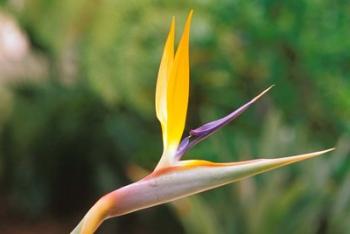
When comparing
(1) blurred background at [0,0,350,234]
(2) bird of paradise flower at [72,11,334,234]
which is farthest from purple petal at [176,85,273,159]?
(1) blurred background at [0,0,350,234]

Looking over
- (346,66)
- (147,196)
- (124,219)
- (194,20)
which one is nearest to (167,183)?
(147,196)

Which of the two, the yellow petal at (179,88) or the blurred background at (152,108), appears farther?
the blurred background at (152,108)

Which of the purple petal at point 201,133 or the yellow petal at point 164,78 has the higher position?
the yellow petal at point 164,78

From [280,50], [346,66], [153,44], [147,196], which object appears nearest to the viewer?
[147,196]

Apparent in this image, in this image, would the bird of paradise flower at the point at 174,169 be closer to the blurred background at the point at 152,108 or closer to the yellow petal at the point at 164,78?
the yellow petal at the point at 164,78

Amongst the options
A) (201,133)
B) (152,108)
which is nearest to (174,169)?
(201,133)

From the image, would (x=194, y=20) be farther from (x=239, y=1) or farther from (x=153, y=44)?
(x=239, y=1)

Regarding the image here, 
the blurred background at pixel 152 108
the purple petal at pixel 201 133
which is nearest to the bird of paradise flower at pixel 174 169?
the purple petal at pixel 201 133
